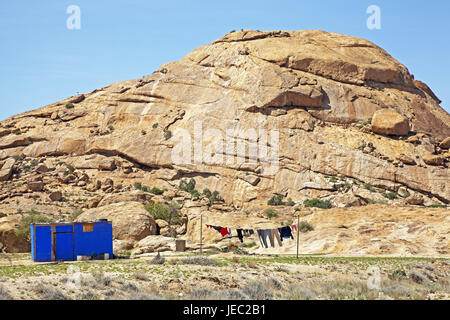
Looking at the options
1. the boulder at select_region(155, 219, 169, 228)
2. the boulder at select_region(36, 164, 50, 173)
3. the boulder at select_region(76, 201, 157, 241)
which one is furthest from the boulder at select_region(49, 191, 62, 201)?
the boulder at select_region(155, 219, 169, 228)

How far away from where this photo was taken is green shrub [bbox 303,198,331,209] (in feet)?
177

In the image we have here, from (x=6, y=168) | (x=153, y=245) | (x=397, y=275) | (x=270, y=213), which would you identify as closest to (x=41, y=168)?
(x=6, y=168)

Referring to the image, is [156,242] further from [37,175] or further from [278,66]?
[278,66]

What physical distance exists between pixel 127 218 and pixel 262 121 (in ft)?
81.8

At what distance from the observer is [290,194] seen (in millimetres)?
59031

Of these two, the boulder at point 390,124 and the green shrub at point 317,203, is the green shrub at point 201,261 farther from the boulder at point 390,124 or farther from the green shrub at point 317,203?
the boulder at point 390,124

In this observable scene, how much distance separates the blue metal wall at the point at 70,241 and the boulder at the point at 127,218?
6299mm

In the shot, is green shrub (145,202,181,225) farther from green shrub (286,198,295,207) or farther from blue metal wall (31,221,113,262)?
blue metal wall (31,221,113,262)

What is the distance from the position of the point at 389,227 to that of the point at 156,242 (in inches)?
620

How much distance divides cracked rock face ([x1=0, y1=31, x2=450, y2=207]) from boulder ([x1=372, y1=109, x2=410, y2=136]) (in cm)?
12
